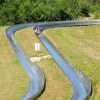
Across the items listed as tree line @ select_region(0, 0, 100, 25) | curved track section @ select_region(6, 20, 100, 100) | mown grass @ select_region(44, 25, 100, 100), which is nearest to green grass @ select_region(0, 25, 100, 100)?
mown grass @ select_region(44, 25, 100, 100)

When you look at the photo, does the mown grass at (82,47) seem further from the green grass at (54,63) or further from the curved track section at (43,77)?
the curved track section at (43,77)

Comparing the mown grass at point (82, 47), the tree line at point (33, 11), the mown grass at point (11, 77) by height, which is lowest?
the tree line at point (33, 11)

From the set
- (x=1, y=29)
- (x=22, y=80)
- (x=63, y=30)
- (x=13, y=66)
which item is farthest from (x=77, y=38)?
(x=22, y=80)

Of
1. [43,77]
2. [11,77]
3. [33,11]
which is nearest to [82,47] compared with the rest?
[43,77]

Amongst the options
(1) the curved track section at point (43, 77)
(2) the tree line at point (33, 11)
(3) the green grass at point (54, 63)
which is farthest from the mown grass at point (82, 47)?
(2) the tree line at point (33, 11)

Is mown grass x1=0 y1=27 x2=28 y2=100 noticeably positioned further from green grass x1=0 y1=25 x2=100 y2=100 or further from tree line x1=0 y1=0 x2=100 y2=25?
tree line x1=0 y1=0 x2=100 y2=25
